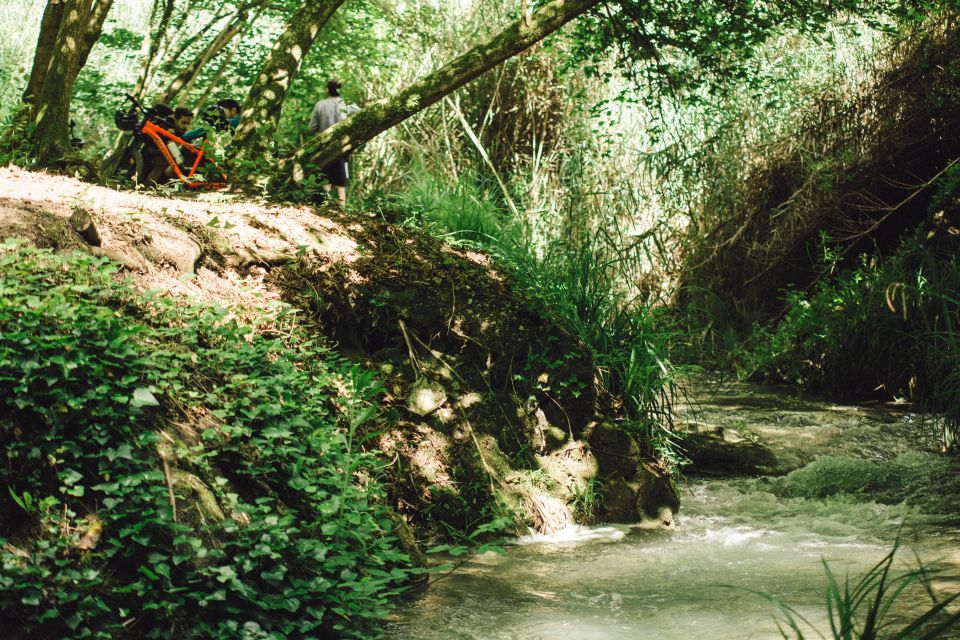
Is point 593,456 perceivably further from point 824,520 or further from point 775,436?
point 775,436

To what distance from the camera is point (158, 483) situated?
3314mm

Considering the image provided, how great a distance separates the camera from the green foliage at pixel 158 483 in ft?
9.74

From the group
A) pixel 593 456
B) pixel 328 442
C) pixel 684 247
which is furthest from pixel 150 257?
pixel 684 247

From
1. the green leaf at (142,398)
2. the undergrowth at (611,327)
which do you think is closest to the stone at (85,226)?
the green leaf at (142,398)

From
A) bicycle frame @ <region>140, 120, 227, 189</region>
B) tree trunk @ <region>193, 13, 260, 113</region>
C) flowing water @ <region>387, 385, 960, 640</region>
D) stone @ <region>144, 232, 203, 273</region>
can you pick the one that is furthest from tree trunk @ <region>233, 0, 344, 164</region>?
tree trunk @ <region>193, 13, 260, 113</region>

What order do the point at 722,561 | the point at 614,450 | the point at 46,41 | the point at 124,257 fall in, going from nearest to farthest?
the point at 124,257 → the point at 722,561 → the point at 614,450 → the point at 46,41

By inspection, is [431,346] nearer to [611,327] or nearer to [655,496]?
[611,327]

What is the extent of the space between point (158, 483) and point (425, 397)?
7.85 feet

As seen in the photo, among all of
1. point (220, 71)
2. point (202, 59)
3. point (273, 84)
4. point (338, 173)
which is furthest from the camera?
point (220, 71)

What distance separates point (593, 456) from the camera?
5.81 m

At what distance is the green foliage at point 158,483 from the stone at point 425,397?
128cm

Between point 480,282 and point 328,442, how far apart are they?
2.50 m

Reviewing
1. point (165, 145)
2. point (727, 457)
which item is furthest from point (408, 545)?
point (165, 145)

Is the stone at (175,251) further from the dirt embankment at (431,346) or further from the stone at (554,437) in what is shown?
the stone at (554,437)
